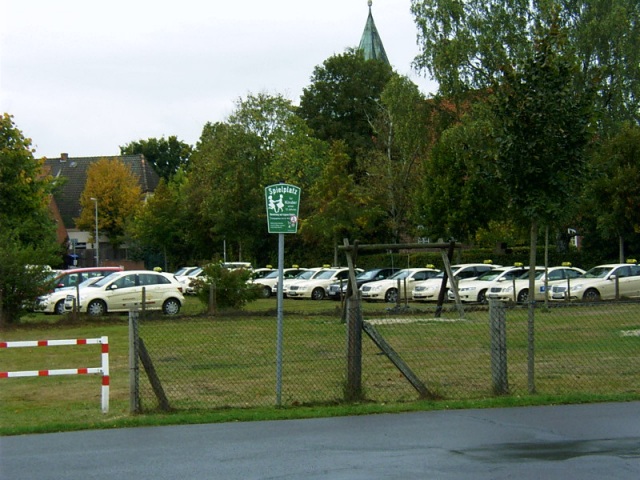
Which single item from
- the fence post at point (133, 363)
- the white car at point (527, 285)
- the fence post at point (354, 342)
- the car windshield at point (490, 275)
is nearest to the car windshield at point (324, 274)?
the car windshield at point (490, 275)

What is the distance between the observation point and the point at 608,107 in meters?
44.7

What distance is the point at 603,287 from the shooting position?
108ft

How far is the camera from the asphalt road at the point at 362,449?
26.8ft

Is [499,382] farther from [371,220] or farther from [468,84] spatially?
[371,220]

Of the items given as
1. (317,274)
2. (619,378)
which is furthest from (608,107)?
(619,378)

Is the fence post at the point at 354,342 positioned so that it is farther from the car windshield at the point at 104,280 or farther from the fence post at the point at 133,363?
the car windshield at the point at 104,280

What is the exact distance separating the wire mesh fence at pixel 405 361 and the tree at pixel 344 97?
4966cm

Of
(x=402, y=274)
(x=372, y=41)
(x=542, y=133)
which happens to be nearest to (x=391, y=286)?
(x=402, y=274)

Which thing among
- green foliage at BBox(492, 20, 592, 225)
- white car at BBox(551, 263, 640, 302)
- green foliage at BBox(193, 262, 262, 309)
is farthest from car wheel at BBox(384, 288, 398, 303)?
green foliage at BBox(492, 20, 592, 225)

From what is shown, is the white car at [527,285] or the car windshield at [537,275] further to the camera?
the car windshield at [537,275]

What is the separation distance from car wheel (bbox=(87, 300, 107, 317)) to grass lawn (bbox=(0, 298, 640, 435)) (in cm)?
754

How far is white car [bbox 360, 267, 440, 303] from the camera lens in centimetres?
3728

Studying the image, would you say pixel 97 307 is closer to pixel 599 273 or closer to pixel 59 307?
pixel 59 307

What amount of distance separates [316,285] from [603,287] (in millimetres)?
13079
